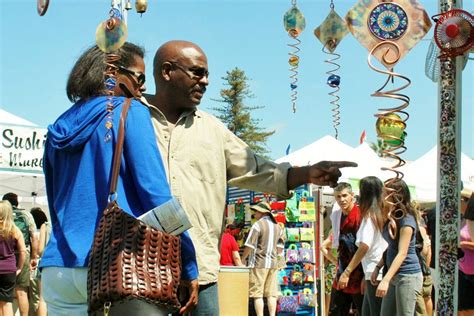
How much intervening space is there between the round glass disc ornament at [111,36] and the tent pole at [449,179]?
2.29 meters

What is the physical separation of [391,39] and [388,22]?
10 centimetres

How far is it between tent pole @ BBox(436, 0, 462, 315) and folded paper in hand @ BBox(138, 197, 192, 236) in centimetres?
246

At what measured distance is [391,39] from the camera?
383 centimetres

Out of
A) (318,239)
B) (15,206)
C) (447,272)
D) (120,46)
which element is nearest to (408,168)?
(318,239)

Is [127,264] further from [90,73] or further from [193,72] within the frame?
[193,72]

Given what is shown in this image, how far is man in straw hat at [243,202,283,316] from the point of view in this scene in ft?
36.2

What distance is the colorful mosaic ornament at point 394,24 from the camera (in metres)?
3.83

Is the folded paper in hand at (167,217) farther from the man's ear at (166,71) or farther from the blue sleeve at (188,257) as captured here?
the man's ear at (166,71)

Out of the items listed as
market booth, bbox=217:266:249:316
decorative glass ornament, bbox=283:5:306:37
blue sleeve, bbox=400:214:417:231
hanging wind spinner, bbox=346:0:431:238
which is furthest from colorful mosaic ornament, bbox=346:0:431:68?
blue sleeve, bbox=400:214:417:231

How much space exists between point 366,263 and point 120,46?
157 inches

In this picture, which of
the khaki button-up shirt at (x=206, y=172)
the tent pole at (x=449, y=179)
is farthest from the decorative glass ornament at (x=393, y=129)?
the khaki button-up shirt at (x=206, y=172)

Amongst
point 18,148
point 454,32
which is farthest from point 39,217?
point 454,32

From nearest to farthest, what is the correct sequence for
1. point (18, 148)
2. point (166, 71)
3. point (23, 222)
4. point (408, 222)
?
point (166, 71), point (408, 222), point (23, 222), point (18, 148)

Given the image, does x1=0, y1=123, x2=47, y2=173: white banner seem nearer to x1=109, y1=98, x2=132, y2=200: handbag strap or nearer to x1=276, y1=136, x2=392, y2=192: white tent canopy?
x1=276, y1=136, x2=392, y2=192: white tent canopy
